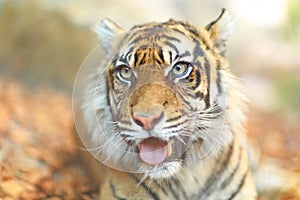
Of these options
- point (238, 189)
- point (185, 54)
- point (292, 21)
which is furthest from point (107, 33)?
point (292, 21)

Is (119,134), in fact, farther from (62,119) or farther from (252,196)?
(62,119)

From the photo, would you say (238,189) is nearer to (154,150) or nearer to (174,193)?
(174,193)

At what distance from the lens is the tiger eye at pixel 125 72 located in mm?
1913

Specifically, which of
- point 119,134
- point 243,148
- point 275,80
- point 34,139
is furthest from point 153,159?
point 275,80

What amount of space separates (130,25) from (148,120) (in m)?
0.88

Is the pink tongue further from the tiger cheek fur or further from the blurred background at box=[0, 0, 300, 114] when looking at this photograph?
the blurred background at box=[0, 0, 300, 114]

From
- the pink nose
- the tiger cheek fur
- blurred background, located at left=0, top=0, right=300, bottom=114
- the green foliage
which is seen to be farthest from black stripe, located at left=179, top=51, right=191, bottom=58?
the green foliage

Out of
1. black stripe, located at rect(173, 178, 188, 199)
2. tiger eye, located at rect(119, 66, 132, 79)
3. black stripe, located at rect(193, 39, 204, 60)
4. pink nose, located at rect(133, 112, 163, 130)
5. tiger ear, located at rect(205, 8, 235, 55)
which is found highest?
tiger ear, located at rect(205, 8, 235, 55)

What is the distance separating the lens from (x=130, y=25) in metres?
2.53

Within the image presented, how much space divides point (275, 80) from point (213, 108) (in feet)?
3.12

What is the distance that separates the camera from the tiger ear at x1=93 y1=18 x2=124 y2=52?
207 cm

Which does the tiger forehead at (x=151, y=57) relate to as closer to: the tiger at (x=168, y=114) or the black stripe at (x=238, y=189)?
the tiger at (x=168, y=114)

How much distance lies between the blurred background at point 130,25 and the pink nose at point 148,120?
0.83m

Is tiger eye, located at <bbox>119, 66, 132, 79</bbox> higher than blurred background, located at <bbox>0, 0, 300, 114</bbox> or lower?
lower
